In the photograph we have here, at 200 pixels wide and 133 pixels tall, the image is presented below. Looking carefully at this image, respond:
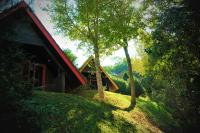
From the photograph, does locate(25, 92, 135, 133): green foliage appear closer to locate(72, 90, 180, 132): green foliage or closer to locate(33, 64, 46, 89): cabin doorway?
locate(72, 90, 180, 132): green foliage

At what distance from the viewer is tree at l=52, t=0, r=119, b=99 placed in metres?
22.8

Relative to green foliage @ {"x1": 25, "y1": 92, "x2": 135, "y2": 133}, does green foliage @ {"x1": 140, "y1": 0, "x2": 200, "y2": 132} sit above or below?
above

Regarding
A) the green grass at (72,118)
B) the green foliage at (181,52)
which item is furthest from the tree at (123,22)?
the green grass at (72,118)

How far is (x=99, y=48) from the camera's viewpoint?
2455cm

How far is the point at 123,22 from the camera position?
2458cm

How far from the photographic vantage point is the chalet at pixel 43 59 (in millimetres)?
17891

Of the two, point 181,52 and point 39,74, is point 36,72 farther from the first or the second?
point 181,52

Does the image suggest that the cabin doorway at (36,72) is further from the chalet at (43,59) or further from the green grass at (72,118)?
the green grass at (72,118)

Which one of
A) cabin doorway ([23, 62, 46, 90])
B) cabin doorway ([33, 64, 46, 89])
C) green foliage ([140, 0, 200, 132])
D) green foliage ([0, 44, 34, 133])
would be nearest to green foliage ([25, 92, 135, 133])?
green foliage ([0, 44, 34, 133])

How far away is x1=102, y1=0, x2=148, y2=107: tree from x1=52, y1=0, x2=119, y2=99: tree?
38.3 inches

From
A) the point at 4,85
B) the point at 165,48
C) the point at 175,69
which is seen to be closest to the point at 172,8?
the point at 165,48

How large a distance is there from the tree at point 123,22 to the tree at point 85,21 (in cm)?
97

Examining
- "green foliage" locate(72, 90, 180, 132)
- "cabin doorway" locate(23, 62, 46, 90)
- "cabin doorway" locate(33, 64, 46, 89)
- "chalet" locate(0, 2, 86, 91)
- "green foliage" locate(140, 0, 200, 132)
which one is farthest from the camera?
"green foliage" locate(72, 90, 180, 132)

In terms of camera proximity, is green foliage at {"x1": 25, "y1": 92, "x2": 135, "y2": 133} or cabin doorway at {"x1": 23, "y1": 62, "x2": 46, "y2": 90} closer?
green foliage at {"x1": 25, "y1": 92, "x2": 135, "y2": 133}
